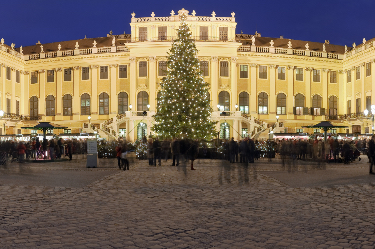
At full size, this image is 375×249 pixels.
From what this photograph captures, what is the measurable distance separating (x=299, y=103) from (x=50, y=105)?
105ft

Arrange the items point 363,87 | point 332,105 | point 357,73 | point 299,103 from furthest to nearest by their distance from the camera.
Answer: point 332,105
point 299,103
point 357,73
point 363,87

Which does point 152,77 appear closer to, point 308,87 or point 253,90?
point 253,90

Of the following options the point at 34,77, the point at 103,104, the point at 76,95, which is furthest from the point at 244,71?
the point at 34,77

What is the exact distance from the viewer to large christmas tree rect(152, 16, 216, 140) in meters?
36.2

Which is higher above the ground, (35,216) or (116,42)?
(116,42)

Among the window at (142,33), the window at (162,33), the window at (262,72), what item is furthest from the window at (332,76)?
the window at (142,33)

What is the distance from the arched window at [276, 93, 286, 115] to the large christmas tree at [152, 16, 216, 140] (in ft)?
88.5

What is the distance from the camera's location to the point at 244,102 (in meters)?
62.6

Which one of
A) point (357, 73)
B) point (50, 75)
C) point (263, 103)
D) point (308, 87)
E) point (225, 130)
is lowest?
point (225, 130)

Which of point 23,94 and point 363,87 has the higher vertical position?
point 363,87

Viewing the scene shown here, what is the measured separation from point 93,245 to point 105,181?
32.8 ft

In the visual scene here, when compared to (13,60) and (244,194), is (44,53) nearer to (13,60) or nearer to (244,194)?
(13,60)

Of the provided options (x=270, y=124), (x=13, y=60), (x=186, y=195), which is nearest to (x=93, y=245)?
(x=186, y=195)

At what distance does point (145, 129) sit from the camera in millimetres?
57812
